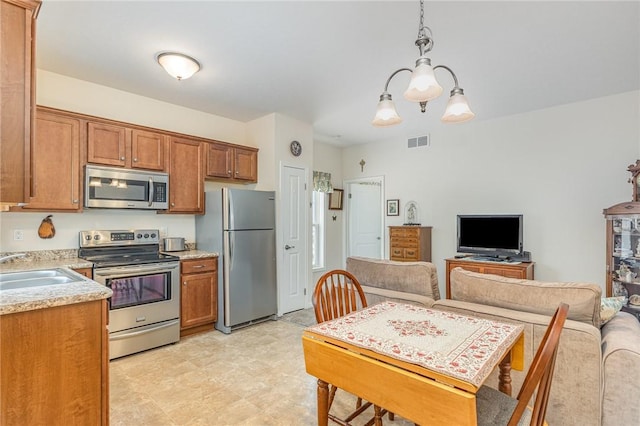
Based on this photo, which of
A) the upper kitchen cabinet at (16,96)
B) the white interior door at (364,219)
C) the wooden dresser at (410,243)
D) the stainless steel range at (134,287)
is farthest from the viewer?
the white interior door at (364,219)

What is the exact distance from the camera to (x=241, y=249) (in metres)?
3.71

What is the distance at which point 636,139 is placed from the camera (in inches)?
139

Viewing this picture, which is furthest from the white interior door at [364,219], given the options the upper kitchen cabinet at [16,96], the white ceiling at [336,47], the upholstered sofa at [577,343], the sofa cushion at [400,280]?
the upper kitchen cabinet at [16,96]

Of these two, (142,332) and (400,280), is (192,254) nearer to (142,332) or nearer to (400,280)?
(142,332)

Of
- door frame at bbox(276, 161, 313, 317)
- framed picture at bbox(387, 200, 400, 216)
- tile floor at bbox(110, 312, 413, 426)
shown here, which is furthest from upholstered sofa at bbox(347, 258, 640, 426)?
framed picture at bbox(387, 200, 400, 216)

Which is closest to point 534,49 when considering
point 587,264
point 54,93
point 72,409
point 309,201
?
point 587,264

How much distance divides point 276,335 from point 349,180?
11.4ft

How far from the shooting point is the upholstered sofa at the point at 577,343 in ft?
4.96

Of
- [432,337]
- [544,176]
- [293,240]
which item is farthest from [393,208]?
[432,337]

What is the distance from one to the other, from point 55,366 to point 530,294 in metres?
2.48

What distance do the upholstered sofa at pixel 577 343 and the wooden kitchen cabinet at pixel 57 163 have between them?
3.27 meters

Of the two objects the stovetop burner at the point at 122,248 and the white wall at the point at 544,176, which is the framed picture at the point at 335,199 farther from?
the stovetop burner at the point at 122,248

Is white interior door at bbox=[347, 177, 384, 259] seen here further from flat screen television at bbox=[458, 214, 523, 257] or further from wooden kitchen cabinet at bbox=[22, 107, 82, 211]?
wooden kitchen cabinet at bbox=[22, 107, 82, 211]

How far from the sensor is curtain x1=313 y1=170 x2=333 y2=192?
18.6 feet
